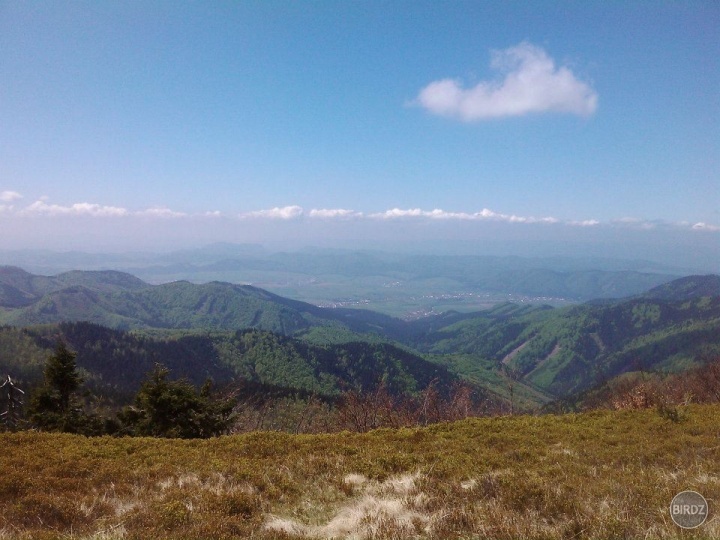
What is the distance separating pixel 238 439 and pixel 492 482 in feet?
29.0

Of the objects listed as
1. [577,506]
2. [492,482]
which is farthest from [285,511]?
[577,506]

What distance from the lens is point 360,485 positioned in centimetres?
855

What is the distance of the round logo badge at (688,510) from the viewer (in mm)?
5695

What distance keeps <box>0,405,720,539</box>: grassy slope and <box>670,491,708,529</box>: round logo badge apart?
0.15m

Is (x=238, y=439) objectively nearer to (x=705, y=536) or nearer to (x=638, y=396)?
(x=705, y=536)

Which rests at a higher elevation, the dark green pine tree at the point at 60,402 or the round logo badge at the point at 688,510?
the round logo badge at the point at 688,510

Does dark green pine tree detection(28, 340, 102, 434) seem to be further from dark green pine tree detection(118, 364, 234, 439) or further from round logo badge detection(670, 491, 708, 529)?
round logo badge detection(670, 491, 708, 529)

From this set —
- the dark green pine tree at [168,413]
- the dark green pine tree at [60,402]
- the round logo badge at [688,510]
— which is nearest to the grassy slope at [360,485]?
the round logo badge at [688,510]

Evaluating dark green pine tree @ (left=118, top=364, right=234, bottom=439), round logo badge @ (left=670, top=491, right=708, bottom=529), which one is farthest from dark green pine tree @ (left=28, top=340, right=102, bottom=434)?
round logo badge @ (left=670, top=491, right=708, bottom=529)

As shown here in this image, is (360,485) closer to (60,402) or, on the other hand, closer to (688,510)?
(688,510)

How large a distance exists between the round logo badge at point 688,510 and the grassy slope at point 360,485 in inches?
5.8

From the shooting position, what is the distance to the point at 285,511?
24.1 feet

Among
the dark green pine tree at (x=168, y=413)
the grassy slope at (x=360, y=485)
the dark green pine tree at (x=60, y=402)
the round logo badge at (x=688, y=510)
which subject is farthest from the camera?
the dark green pine tree at (x=60, y=402)

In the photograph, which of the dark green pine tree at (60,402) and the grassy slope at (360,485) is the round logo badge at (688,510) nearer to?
the grassy slope at (360,485)
